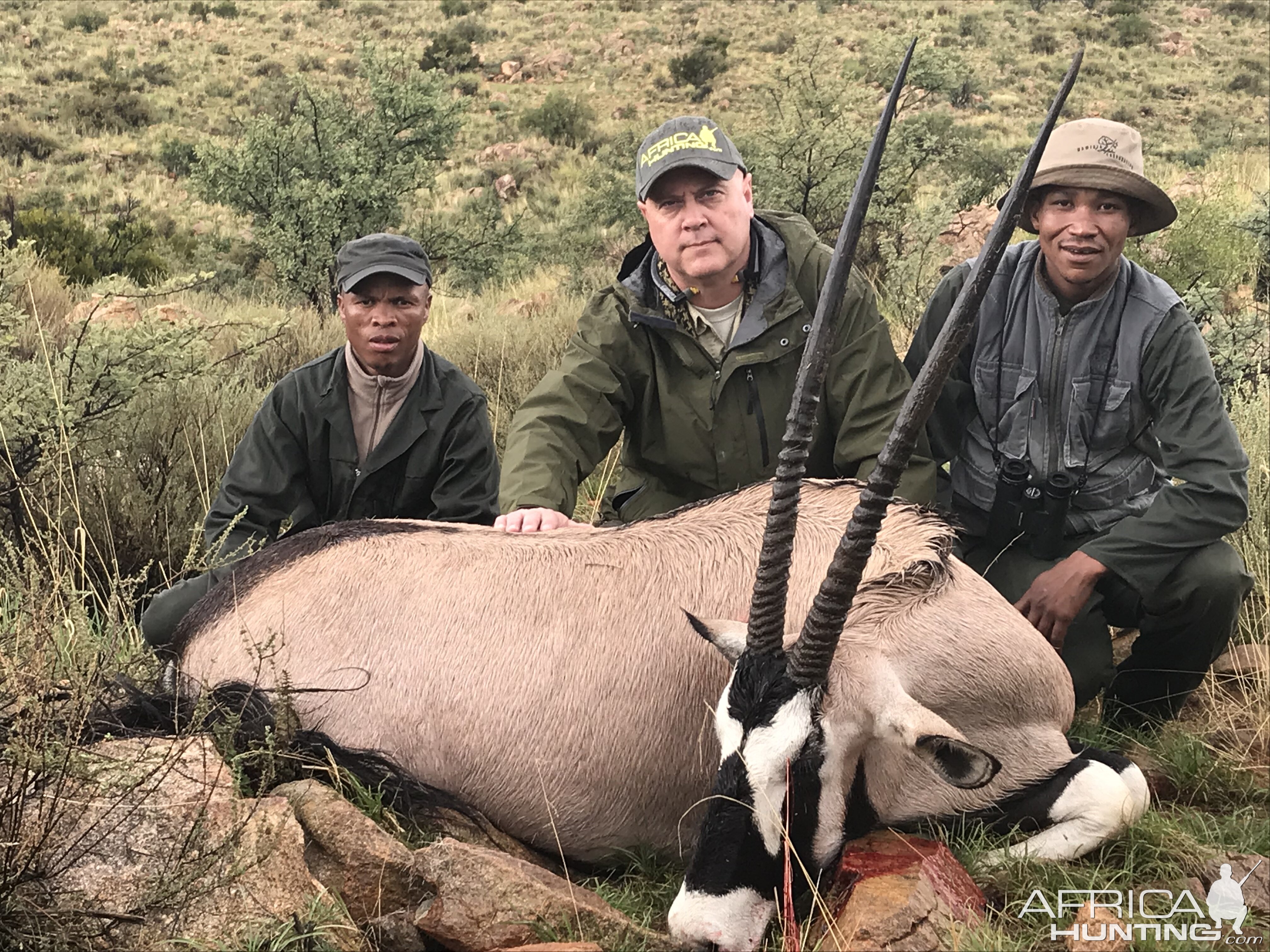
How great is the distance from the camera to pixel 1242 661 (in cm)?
448

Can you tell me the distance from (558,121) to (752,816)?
28.6 metres

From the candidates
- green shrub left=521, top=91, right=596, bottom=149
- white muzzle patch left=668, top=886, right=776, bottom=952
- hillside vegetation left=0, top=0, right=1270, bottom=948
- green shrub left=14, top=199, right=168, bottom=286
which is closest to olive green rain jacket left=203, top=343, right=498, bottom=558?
hillside vegetation left=0, top=0, right=1270, bottom=948

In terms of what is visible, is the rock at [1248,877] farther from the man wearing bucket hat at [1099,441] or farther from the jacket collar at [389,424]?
the jacket collar at [389,424]

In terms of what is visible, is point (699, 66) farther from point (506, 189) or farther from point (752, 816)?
point (752, 816)

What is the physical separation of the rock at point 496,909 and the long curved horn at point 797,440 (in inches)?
30.3

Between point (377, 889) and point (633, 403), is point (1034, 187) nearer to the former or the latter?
point (633, 403)

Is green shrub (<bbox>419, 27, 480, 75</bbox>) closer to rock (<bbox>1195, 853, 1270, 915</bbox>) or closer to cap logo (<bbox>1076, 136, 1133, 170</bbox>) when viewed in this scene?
cap logo (<bbox>1076, 136, 1133, 170</bbox>)

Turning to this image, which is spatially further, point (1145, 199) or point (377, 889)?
point (1145, 199)

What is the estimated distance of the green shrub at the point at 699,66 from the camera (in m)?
34.1

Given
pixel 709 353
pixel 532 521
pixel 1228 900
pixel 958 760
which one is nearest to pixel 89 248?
pixel 709 353

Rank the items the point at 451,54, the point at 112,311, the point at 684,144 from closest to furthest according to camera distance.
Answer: the point at 684,144 < the point at 112,311 < the point at 451,54

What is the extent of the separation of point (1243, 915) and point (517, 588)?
2128 millimetres

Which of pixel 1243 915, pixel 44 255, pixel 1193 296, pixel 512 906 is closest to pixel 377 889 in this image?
pixel 512 906

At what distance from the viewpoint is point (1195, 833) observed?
3.40 m
